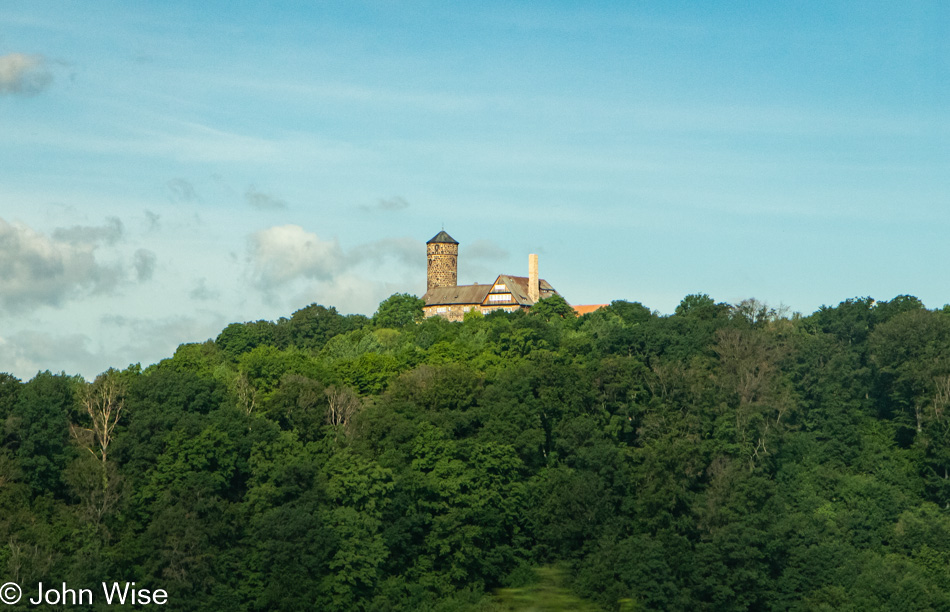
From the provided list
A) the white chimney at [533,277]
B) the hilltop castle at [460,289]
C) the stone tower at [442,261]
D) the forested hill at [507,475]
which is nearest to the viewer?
the forested hill at [507,475]

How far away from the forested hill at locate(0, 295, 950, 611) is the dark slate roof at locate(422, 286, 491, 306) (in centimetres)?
3783

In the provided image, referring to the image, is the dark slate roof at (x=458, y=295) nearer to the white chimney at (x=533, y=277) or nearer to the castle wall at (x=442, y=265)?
the castle wall at (x=442, y=265)

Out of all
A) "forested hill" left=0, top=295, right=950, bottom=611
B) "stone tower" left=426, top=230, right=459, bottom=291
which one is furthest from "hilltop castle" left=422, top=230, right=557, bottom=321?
"forested hill" left=0, top=295, right=950, bottom=611

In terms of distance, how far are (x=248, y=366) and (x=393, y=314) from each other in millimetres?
34257

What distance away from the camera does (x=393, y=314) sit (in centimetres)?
9762

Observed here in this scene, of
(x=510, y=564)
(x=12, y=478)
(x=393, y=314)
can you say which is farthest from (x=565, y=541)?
(x=393, y=314)

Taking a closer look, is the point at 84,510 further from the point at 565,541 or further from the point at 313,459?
the point at 565,541

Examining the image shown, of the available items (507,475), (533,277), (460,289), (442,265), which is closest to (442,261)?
(442,265)

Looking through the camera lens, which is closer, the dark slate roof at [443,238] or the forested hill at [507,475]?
the forested hill at [507,475]

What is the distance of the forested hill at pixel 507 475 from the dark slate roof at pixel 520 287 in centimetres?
3749

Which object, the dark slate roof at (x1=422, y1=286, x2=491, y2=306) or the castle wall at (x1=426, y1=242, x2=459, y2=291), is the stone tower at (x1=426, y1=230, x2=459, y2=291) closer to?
the castle wall at (x1=426, y1=242, x2=459, y2=291)

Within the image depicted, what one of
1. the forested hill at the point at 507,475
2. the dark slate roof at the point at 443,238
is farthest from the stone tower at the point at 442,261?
the forested hill at the point at 507,475

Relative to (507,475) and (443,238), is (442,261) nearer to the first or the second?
(443,238)

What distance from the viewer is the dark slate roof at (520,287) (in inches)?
4166
